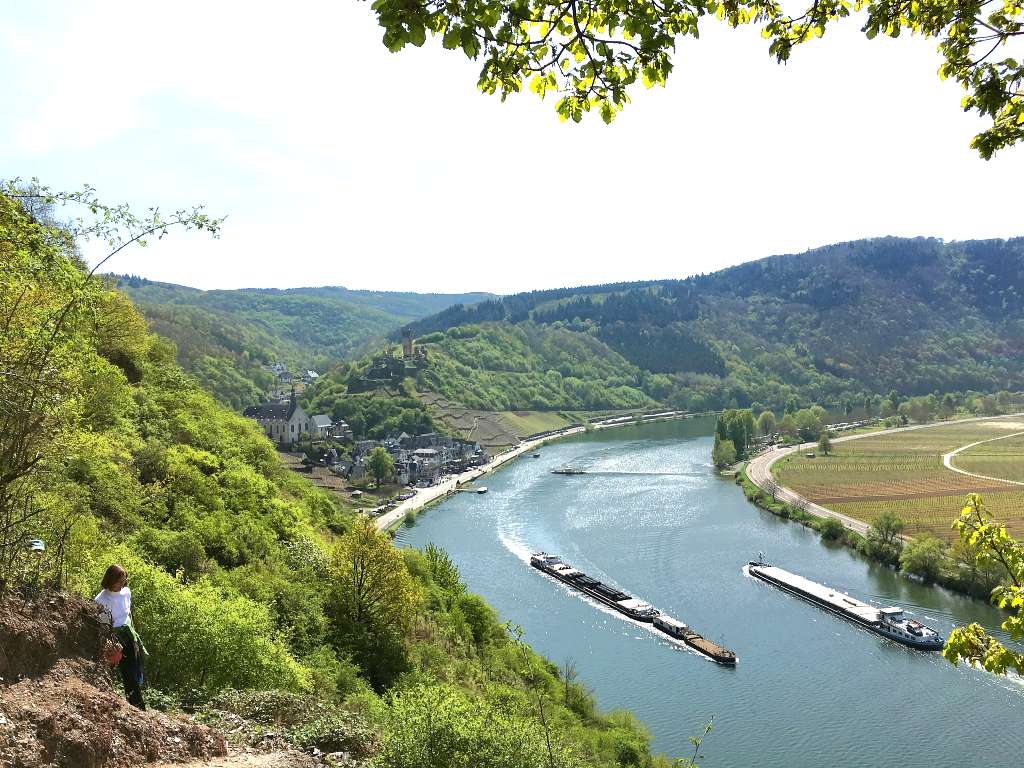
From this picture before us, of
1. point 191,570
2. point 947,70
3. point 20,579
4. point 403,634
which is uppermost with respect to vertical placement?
point 947,70

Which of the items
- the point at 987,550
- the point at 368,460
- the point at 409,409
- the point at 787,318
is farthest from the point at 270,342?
the point at 987,550

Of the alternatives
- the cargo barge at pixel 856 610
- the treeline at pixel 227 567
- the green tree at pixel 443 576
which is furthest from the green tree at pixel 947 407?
the treeline at pixel 227 567

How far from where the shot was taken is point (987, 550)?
12.6 ft

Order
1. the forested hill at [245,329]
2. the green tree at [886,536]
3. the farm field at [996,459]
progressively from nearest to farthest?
the green tree at [886,536]
the farm field at [996,459]
the forested hill at [245,329]

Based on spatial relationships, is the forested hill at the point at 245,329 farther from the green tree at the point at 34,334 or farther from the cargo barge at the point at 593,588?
the green tree at the point at 34,334

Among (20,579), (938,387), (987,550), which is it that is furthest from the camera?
(938,387)

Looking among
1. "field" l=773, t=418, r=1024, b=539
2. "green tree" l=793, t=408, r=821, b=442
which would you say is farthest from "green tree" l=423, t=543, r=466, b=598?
"green tree" l=793, t=408, r=821, b=442

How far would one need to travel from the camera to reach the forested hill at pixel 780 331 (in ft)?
342

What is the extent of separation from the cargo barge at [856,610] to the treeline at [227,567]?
11.7m

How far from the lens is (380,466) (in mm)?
50438

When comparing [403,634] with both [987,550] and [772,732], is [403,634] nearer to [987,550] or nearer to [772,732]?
[772,732]

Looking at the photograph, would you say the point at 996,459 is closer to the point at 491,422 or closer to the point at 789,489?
the point at 789,489

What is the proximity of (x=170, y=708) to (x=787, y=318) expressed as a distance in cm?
15450

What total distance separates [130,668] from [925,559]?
99.1 feet
